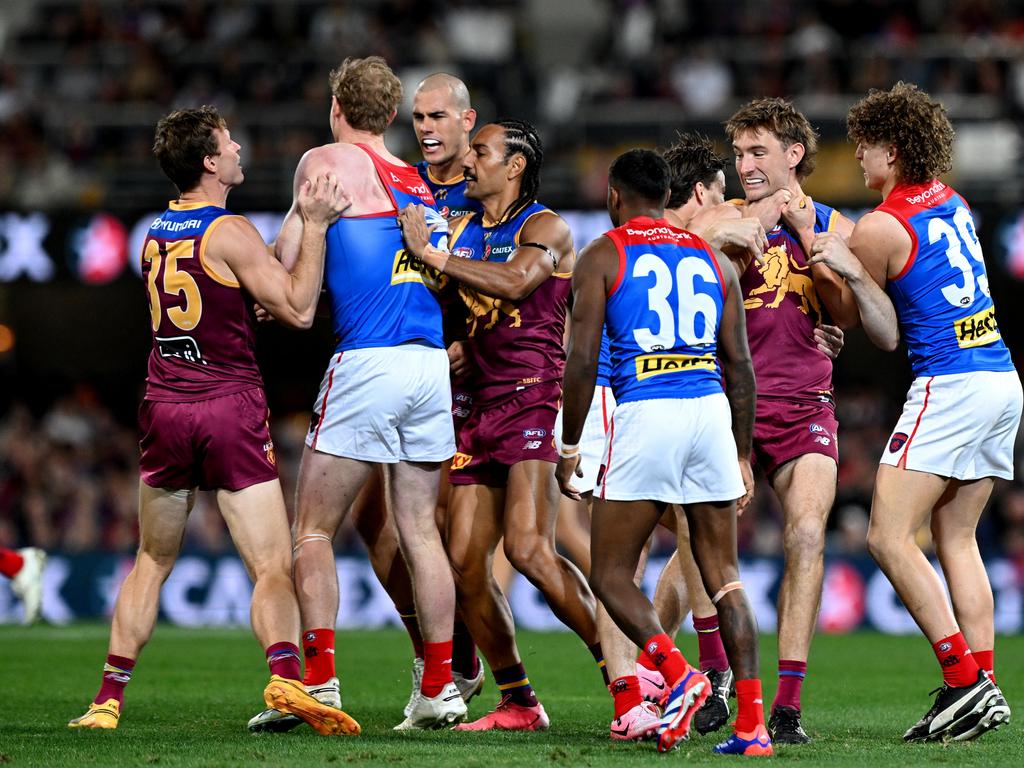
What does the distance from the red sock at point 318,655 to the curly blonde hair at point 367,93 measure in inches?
94.6

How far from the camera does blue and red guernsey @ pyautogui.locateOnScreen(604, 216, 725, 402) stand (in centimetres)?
627

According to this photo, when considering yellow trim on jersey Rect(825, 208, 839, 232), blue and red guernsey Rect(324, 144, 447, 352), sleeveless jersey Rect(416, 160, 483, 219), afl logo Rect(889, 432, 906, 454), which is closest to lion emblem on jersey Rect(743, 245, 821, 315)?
yellow trim on jersey Rect(825, 208, 839, 232)

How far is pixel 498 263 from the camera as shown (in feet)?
23.4

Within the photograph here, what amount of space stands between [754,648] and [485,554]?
163cm

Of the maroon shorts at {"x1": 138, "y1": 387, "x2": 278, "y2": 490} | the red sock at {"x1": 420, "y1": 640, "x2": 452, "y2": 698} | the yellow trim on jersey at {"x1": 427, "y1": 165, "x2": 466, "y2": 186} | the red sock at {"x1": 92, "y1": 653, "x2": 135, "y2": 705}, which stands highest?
the yellow trim on jersey at {"x1": 427, "y1": 165, "x2": 466, "y2": 186}

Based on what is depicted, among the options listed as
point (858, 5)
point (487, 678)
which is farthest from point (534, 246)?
point (858, 5)

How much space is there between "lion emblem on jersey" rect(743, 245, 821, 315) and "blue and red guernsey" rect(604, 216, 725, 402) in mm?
1103

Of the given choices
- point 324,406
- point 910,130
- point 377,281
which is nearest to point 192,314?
point 324,406

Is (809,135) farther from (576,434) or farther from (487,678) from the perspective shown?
(487,678)


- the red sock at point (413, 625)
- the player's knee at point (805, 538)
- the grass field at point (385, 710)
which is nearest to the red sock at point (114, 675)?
the grass field at point (385, 710)

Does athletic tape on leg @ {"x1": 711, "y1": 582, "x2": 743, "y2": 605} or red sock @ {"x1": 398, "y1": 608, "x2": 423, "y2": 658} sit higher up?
athletic tape on leg @ {"x1": 711, "y1": 582, "x2": 743, "y2": 605}

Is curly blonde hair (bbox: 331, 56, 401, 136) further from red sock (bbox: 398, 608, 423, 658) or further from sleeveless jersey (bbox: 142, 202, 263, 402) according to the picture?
red sock (bbox: 398, 608, 423, 658)

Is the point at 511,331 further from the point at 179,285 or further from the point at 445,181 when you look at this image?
Answer: the point at 179,285

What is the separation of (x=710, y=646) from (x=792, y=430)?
1.20 meters
